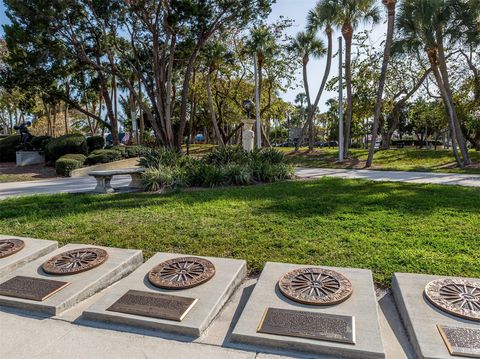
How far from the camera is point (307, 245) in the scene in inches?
174

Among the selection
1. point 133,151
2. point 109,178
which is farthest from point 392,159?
point 109,178

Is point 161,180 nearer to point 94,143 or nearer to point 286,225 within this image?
point 286,225

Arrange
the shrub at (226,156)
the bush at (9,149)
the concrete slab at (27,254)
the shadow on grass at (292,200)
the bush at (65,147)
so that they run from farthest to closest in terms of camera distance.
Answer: the bush at (9,149) < the bush at (65,147) < the shrub at (226,156) < the shadow on grass at (292,200) < the concrete slab at (27,254)

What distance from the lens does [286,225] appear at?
5254mm

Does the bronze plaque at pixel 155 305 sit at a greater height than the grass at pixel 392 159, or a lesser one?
lesser

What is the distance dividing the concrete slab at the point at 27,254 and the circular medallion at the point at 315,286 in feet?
9.64

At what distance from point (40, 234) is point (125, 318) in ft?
10.2

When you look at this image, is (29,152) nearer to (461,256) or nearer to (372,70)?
(461,256)

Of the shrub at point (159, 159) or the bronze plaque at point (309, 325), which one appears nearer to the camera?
the bronze plaque at point (309, 325)

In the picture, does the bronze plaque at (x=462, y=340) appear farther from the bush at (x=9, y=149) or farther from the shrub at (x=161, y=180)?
the bush at (x=9, y=149)

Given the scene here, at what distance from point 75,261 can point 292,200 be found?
13.7 feet

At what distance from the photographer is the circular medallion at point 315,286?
9.75 ft

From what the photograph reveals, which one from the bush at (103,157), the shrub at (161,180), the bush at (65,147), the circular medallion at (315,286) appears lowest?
the circular medallion at (315,286)

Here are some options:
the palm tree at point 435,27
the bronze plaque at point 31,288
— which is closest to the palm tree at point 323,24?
the palm tree at point 435,27
